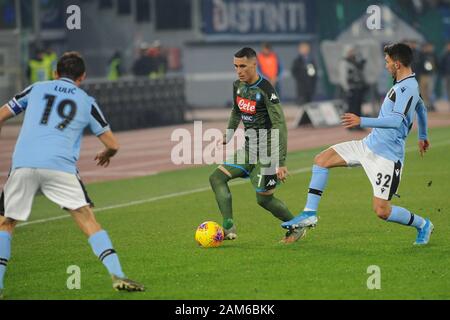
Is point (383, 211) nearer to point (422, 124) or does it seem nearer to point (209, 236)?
point (422, 124)

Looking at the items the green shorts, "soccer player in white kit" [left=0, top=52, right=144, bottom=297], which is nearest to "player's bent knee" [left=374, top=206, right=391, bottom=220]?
the green shorts

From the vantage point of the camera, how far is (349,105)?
3228cm

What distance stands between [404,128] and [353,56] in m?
19.8

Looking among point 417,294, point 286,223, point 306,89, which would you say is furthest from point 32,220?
point 306,89

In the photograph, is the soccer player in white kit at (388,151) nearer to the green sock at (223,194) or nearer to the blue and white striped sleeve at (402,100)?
the blue and white striped sleeve at (402,100)

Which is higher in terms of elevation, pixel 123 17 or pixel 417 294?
pixel 123 17

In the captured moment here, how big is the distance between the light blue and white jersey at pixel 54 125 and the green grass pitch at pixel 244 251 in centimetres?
126

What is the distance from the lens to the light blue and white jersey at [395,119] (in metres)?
12.3

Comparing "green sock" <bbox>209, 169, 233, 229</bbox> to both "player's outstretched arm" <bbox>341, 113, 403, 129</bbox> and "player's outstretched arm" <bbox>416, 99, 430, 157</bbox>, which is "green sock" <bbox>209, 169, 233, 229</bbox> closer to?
"player's outstretched arm" <bbox>341, 113, 403, 129</bbox>

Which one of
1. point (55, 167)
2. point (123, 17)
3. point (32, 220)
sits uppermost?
point (123, 17)

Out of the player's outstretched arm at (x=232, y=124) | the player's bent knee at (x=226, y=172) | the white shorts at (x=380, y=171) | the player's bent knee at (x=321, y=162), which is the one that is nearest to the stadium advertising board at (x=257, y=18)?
the player's outstretched arm at (x=232, y=124)
